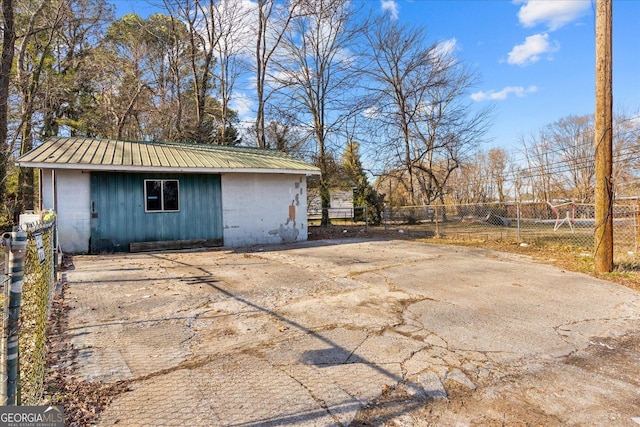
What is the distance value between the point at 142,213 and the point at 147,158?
1686 millimetres

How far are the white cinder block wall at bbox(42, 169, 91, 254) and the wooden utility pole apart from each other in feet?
40.1

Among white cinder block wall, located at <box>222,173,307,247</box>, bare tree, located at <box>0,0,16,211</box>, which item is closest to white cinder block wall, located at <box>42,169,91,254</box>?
white cinder block wall, located at <box>222,173,307,247</box>

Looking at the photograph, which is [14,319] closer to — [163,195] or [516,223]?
[163,195]

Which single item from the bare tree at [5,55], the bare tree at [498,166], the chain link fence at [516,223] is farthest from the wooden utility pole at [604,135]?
the bare tree at [498,166]

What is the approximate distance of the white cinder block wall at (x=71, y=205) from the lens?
9258mm

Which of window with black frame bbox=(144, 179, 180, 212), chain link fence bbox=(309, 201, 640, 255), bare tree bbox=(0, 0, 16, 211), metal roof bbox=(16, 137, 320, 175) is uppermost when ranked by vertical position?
bare tree bbox=(0, 0, 16, 211)

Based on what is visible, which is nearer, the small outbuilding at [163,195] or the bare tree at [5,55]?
the small outbuilding at [163,195]

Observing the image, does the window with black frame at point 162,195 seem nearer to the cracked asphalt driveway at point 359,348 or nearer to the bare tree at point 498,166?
the cracked asphalt driveway at point 359,348

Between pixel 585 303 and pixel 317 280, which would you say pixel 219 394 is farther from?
pixel 585 303

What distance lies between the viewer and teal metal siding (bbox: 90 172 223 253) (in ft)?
32.1

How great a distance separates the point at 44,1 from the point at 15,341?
1821 cm

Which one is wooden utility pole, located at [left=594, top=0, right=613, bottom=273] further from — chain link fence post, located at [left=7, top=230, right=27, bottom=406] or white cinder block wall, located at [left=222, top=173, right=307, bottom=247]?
white cinder block wall, located at [left=222, top=173, right=307, bottom=247]

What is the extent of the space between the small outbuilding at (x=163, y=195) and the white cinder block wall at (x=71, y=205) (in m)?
0.02

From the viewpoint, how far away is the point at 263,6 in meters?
19.7
